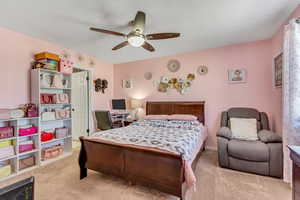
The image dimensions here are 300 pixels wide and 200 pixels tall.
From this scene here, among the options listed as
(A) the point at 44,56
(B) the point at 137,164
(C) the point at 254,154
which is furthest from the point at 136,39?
(C) the point at 254,154

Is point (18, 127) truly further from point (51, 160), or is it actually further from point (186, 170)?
point (186, 170)

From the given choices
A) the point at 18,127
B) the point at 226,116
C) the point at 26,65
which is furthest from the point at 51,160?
the point at 226,116

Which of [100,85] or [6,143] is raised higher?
[100,85]

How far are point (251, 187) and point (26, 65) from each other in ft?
13.8

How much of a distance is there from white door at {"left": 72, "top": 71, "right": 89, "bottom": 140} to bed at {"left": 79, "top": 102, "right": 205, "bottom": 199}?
2.07 m

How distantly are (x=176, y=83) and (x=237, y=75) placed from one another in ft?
4.64

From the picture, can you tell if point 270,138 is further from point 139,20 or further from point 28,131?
point 28,131

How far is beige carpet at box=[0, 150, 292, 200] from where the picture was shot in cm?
180

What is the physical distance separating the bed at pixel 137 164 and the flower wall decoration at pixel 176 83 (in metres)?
2.39

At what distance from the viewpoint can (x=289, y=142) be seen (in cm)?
189

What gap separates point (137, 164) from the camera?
1839mm

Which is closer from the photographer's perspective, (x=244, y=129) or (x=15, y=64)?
(x=15, y=64)

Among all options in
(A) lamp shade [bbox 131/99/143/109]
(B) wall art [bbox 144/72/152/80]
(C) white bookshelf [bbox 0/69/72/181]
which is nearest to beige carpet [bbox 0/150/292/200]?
(C) white bookshelf [bbox 0/69/72/181]

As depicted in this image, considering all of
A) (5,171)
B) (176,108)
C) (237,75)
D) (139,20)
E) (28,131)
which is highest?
(139,20)
